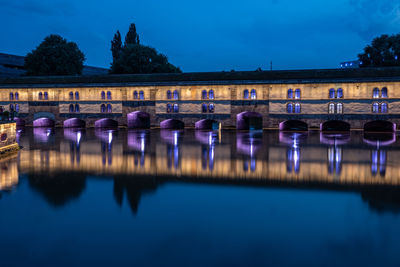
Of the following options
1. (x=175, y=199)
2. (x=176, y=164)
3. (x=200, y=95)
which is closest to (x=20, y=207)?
(x=175, y=199)

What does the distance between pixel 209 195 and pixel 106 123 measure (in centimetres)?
4118

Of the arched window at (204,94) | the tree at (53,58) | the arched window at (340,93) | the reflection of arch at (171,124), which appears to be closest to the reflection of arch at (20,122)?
the tree at (53,58)

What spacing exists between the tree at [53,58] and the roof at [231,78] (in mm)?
15504

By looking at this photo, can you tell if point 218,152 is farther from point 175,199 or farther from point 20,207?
point 20,207

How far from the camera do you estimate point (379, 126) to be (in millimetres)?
42344

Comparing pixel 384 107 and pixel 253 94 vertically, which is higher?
pixel 253 94

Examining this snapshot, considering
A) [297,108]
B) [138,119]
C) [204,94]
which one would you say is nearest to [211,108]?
[204,94]

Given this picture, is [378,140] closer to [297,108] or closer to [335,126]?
[297,108]

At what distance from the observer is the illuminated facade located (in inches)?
1543

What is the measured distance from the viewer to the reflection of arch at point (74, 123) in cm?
4840

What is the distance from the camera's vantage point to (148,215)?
32.1 ft

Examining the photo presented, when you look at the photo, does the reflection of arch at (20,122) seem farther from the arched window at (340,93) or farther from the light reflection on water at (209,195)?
the arched window at (340,93)

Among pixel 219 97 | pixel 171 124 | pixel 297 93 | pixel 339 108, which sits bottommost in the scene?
pixel 171 124

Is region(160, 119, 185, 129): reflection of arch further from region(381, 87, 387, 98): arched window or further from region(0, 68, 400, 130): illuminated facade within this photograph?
region(381, 87, 387, 98): arched window
